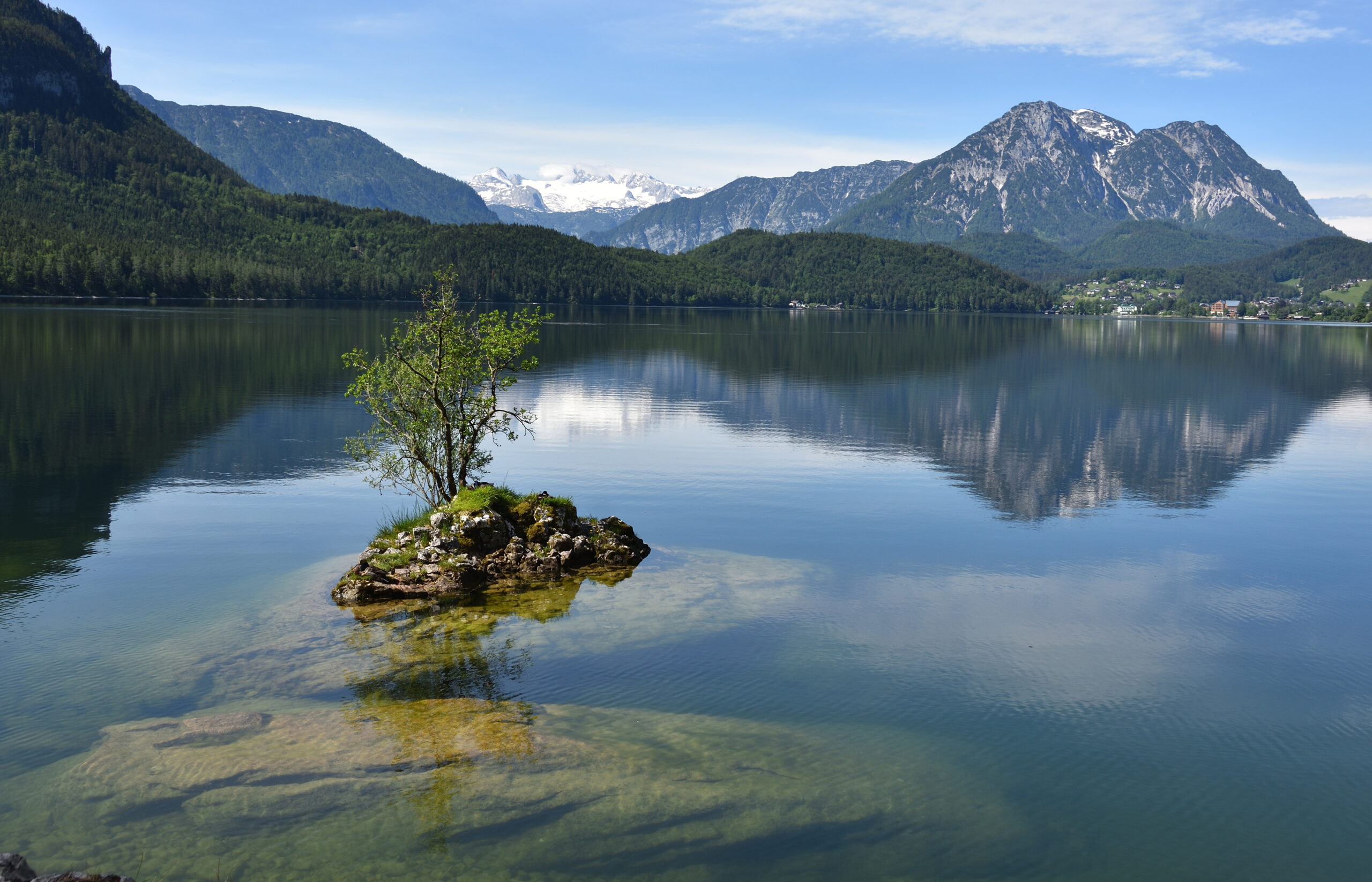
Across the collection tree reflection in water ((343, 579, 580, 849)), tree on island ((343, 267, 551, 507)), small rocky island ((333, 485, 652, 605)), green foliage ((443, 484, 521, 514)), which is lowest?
tree reflection in water ((343, 579, 580, 849))

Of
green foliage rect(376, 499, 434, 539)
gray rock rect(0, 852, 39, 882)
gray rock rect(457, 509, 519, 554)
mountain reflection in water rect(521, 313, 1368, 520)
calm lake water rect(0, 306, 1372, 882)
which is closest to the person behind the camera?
gray rock rect(0, 852, 39, 882)

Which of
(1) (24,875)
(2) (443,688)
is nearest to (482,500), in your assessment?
(2) (443,688)

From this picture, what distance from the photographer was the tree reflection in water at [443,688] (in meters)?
17.4

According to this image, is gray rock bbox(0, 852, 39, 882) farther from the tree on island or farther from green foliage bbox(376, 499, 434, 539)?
the tree on island

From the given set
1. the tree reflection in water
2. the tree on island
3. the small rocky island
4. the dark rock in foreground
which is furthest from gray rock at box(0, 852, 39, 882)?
the tree on island

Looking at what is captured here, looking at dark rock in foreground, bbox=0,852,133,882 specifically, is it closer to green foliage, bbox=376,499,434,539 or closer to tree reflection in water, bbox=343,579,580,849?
tree reflection in water, bbox=343,579,580,849

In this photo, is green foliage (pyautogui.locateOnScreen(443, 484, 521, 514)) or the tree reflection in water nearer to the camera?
the tree reflection in water

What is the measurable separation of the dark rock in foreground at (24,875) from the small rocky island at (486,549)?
1609cm

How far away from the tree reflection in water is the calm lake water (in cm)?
11

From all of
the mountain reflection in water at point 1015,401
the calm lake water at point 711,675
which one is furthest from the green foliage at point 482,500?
the mountain reflection in water at point 1015,401

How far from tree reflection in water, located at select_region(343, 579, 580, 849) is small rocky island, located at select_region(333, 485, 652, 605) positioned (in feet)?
3.06

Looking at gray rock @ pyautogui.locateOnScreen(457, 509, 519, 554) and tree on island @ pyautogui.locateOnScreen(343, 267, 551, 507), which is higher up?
tree on island @ pyautogui.locateOnScreen(343, 267, 551, 507)

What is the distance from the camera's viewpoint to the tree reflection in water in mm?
17391

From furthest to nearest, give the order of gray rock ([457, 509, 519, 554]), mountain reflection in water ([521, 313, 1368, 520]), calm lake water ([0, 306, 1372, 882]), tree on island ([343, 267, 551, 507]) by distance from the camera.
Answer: mountain reflection in water ([521, 313, 1368, 520]) < tree on island ([343, 267, 551, 507]) < gray rock ([457, 509, 519, 554]) < calm lake water ([0, 306, 1372, 882])
